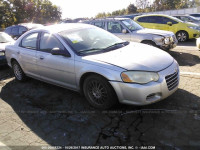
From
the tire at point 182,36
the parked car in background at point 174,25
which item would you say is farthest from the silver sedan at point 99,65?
the tire at point 182,36

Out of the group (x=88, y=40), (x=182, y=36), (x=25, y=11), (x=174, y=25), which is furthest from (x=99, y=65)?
(x=25, y=11)

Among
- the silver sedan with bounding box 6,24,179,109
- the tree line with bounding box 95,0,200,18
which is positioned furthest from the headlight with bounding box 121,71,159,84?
the tree line with bounding box 95,0,200,18

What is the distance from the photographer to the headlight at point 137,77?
3.28 meters

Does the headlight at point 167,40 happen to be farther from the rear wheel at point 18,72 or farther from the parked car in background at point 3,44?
the parked car in background at point 3,44

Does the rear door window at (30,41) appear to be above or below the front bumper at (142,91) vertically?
above

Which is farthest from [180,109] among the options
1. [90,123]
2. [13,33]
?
[13,33]

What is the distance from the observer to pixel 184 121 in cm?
323

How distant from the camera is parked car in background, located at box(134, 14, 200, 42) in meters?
10.5

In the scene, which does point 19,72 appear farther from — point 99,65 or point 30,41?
point 99,65

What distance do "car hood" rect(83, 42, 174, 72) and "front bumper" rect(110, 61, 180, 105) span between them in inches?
8.3

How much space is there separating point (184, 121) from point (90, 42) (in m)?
2.27

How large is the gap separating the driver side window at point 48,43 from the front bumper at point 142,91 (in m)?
1.50

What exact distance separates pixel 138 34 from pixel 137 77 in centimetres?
478

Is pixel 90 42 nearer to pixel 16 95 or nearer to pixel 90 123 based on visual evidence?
pixel 90 123
